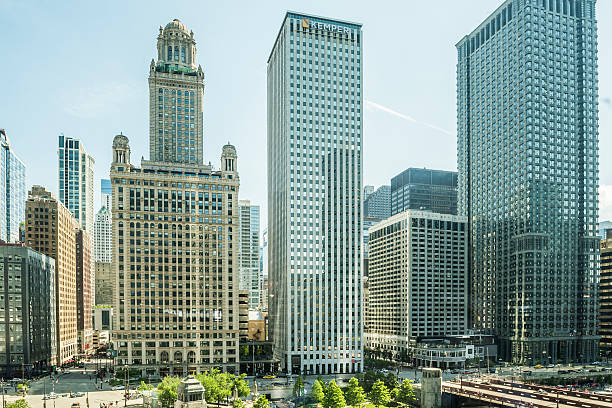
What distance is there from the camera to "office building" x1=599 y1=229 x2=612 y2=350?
153 meters

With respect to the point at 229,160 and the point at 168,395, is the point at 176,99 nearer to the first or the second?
the point at 229,160

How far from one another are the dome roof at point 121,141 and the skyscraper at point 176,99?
7.62 metres

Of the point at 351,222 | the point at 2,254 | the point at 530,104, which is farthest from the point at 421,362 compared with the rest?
the point at 2,254

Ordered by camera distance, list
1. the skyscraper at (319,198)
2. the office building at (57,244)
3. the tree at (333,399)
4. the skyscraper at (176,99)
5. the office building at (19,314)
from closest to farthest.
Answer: the tree at (333,399), the office building at (19,314), the skyscraper at (319,198), the skyscraper at (176,99), the office building at (57,244)

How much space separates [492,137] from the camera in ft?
517

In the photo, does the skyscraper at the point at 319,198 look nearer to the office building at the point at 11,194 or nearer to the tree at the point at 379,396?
the tree at the point at 379,396

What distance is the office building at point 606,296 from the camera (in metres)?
153

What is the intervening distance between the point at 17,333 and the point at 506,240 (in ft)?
391

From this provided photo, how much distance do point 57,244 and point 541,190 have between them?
127 m

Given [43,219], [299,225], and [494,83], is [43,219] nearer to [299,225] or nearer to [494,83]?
[299,225]

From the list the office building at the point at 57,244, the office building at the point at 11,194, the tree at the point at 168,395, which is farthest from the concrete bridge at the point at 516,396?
the office building at the point at 11,194

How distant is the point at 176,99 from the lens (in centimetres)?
12675

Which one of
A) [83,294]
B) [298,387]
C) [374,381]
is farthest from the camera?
[83,294]

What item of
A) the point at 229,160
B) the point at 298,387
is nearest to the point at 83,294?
the point at 229,160
